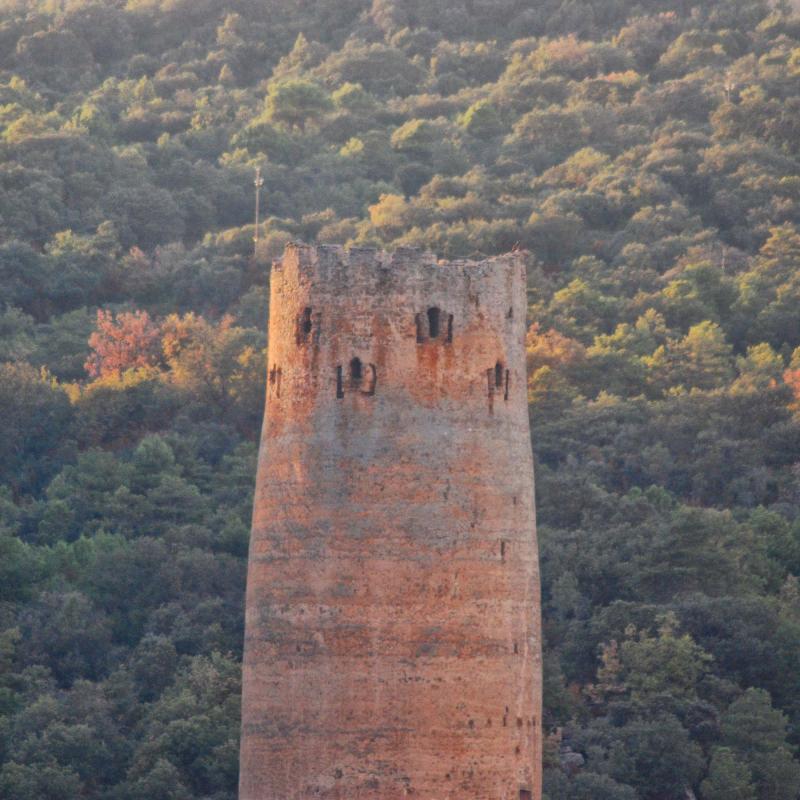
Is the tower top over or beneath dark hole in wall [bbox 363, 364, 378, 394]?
over

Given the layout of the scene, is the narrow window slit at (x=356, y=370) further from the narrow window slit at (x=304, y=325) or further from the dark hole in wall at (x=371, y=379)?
the narrow window slit at (x=304, y=325)

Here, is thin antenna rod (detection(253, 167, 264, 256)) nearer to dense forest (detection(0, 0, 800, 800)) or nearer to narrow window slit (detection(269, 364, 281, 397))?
dense forest (detection(0, 0, 800, 800))

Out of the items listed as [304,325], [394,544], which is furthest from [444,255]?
[394,544]

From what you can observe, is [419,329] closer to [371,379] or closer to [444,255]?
[371,379]

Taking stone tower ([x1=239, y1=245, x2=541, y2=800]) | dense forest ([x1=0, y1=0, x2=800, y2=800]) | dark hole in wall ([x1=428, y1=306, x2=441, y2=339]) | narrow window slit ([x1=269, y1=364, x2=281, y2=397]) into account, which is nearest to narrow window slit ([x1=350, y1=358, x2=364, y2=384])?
stone tower ([x1=239, y1=245, x2=541, y2=800])

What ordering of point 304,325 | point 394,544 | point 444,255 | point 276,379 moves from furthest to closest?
point 444,255
point 276,379
point 304,325
point 394,544

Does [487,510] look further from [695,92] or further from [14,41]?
[14,41]

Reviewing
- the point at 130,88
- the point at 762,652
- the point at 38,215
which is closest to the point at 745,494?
the point at 762,652
